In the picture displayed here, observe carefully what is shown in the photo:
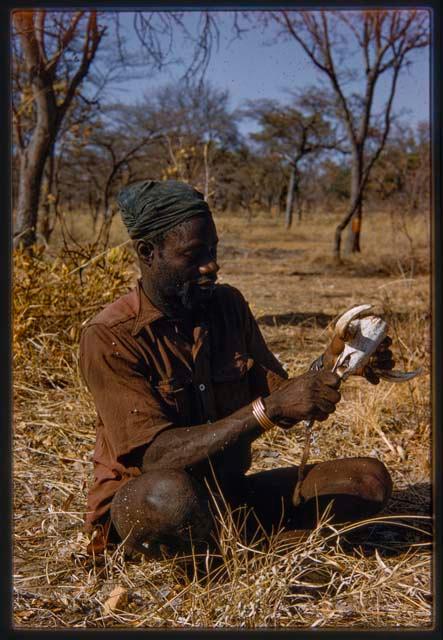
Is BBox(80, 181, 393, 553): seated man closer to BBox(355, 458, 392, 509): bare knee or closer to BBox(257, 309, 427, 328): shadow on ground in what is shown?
BBox(355, 458, 392, 509): bare knee

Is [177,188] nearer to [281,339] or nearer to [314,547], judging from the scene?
[314,547]

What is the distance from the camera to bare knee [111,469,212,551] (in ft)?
7.72

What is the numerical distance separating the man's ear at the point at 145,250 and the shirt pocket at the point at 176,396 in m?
0.36

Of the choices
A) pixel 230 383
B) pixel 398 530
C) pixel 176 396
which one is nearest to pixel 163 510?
pixel 176 396

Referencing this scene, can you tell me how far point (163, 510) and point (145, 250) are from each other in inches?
30.0

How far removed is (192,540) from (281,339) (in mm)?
3481

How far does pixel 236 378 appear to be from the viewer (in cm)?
267

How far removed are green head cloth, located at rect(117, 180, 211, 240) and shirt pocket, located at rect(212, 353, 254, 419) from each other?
0.48 metres

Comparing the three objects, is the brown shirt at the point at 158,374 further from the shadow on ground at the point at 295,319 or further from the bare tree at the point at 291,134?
the bare tree at the point at 291,134

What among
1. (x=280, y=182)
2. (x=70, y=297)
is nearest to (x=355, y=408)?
(x=70, y=297)

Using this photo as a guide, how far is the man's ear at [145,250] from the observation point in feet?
8.21

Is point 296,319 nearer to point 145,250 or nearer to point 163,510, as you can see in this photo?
point 145,250

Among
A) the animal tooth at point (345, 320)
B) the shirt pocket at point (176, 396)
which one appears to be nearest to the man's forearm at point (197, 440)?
the shirt pocket at point (176, 396)

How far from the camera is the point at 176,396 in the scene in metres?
2.53
